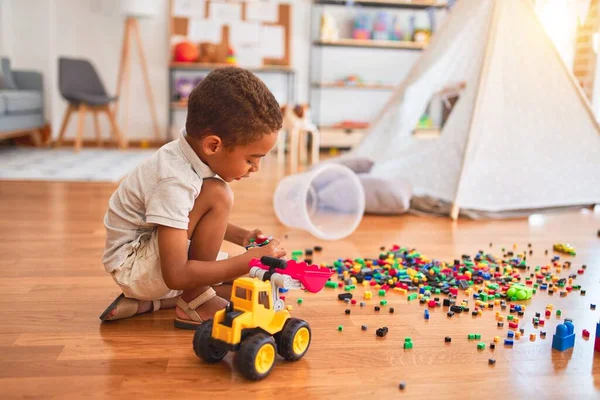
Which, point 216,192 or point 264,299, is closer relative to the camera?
point 264,299

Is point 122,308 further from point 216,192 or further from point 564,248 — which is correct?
point 564,248

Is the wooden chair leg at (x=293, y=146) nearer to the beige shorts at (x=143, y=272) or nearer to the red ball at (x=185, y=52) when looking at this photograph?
the red ball at (x=185, y=52)

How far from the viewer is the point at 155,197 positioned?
1.18m

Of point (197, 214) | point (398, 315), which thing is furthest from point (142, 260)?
point (398, 315)

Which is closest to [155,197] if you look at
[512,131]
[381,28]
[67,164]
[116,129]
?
[512,131]

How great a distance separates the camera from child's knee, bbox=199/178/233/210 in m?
1.24

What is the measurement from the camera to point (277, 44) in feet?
18.6

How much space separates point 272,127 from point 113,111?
4622 millimetres

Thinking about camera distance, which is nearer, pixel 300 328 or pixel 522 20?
pixel 300 328

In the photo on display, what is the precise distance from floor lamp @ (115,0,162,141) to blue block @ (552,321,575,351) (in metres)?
4.70

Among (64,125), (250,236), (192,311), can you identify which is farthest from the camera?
(64,125)

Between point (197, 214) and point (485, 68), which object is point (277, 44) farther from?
point (197, 214)

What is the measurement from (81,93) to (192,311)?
4142 mm

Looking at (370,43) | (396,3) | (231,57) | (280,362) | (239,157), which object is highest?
(396,3)
